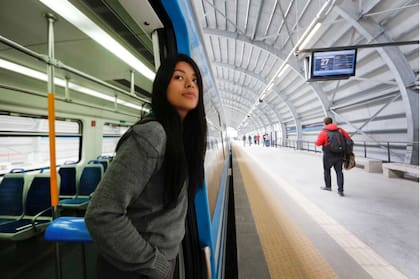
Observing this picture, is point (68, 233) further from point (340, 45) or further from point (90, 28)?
point (340, 45)

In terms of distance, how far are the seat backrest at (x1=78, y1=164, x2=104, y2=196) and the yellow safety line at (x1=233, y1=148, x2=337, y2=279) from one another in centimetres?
338

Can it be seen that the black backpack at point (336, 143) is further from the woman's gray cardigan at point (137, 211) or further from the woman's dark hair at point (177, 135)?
the woman's gray cardigan at point (137, 211)

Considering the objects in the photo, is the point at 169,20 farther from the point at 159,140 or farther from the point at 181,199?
the point at 181,199

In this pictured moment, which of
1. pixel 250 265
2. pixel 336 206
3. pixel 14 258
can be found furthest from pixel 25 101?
pixel 336 206

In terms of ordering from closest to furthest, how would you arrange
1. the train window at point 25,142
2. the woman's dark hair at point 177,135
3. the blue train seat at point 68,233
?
the woman's dark hair at point 177,135 < the blue train seat at point 68,233 < the train window at point 25,142

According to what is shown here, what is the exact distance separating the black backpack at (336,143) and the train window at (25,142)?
685 cm

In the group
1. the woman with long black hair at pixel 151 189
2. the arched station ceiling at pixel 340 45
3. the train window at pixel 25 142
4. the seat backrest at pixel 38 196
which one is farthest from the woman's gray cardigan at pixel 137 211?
the train window at pixel 25 142

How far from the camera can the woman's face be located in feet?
2.74

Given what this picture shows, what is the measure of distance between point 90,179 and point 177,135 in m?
4.22

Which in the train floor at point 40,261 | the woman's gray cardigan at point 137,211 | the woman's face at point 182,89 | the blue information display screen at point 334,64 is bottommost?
the train floor at point 40,261

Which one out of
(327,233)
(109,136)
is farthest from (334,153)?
(109,136)

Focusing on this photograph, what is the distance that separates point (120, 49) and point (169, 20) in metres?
1.67

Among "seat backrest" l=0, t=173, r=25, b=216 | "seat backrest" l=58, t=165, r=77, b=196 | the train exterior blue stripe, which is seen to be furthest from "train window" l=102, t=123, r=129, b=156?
the train exterior blue stripe

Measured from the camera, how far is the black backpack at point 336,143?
12.8 feet
